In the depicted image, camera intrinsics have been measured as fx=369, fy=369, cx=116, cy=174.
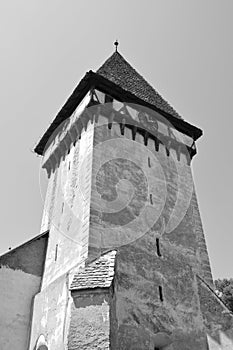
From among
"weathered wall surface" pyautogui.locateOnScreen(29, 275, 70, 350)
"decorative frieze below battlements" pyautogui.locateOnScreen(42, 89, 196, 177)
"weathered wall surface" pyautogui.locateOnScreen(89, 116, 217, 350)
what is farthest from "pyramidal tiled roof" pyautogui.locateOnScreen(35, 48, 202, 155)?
"weathered wall surface" pyautogui.locateOnScreen(29, 275, 70, 350)

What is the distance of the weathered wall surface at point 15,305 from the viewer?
1078 cm

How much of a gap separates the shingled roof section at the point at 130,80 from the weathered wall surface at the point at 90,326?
33.4 feet

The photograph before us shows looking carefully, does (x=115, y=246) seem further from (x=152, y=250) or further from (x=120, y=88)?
(x=120, y=88)

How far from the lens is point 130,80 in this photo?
17766mm

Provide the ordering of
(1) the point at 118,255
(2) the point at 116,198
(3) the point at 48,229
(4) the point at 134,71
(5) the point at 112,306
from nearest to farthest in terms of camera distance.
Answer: (5) the point at 112,306, (1) the point at 118,255, (2) the point at 116,198, (3) the point at 48,229, (4) the point at 134,71

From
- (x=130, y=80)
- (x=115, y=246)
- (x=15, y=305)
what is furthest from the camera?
(x=130, y=80)

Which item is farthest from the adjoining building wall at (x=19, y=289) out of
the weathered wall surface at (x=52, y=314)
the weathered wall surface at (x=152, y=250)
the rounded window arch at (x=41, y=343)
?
the weathered wall surface at (x=152, y=250)

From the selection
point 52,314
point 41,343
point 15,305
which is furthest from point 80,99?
point 41,343

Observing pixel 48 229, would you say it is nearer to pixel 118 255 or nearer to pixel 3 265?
pixel 3 265

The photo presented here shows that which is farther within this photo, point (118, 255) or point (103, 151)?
point (103, 151)

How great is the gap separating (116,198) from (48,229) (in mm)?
3576

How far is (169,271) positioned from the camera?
11.0 m

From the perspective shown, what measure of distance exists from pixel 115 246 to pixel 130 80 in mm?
9890

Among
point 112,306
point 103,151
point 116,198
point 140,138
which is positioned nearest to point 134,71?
point 140,138
